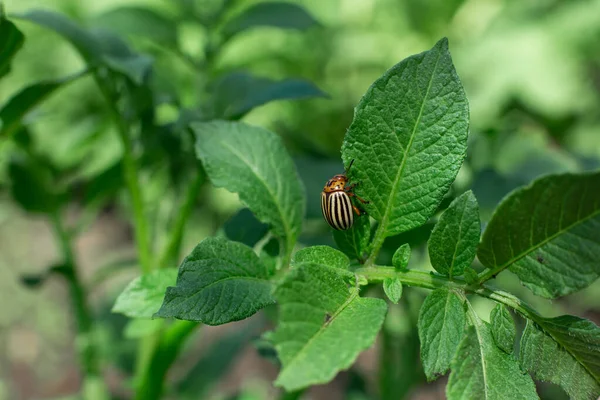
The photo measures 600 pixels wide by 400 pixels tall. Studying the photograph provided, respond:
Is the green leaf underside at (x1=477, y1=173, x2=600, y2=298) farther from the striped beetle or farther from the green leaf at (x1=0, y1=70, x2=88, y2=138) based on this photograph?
the green leaf at (x1=0, y1=70, x2=88, y2=138)

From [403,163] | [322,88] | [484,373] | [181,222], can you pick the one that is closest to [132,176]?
[181,222]

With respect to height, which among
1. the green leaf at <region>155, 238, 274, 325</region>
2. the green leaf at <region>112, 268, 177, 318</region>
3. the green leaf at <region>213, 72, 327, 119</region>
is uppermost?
the green leaf at <region>213, 72, 327, 119</region>

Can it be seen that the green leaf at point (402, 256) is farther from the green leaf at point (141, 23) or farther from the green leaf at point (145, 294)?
the green leaf at point (141, 23)

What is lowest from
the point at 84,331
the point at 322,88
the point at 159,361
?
the point at 322,88

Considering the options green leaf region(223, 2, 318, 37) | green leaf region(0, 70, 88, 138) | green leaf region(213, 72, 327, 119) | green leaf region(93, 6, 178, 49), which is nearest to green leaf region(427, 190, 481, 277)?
A: green leaf region(213, 72, 327, 119)

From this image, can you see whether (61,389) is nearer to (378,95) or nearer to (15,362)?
(15,362)

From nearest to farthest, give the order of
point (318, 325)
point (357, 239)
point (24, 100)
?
point (318, 325)
point (357, 239)
point (24, 100)

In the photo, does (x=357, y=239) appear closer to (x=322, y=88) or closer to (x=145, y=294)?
(x=145, y=294)
